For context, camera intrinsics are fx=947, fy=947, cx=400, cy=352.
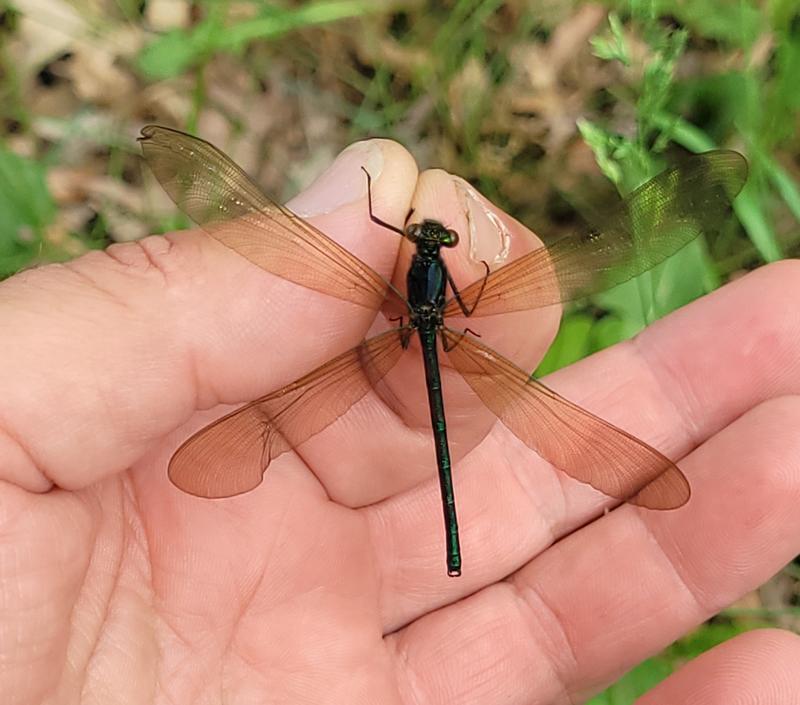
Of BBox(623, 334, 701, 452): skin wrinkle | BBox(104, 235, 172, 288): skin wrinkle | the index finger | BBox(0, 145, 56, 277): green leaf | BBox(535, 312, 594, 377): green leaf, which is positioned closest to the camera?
the index finger

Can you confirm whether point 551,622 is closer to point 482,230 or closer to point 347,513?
point 347,513

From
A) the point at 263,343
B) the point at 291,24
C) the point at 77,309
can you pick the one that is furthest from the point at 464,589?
the point at 291,24

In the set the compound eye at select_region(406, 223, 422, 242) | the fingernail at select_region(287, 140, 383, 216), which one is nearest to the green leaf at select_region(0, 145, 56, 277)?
the fingernail at select_region(287, 140, 383, 216)

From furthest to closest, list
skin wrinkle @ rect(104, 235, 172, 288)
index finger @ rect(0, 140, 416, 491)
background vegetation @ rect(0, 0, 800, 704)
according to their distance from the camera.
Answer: background vegetation @ rect(0, 0, 800, 704)
skin wrinkle @ rect(104, 235, 172, 288)
index finger @ rect(0, 140, 416, 491)

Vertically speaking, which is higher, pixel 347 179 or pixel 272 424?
pixel 347 179

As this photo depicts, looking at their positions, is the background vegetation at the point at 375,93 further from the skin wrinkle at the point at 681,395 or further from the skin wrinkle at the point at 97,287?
the skin wrinkle at the point at 97,287

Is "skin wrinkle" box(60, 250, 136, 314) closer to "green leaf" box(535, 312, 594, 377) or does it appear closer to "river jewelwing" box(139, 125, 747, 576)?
"river jewelwing" box(139, 125, 747, 576)

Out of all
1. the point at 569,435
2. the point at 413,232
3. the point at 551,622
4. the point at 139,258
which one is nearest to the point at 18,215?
the point at 139,258
